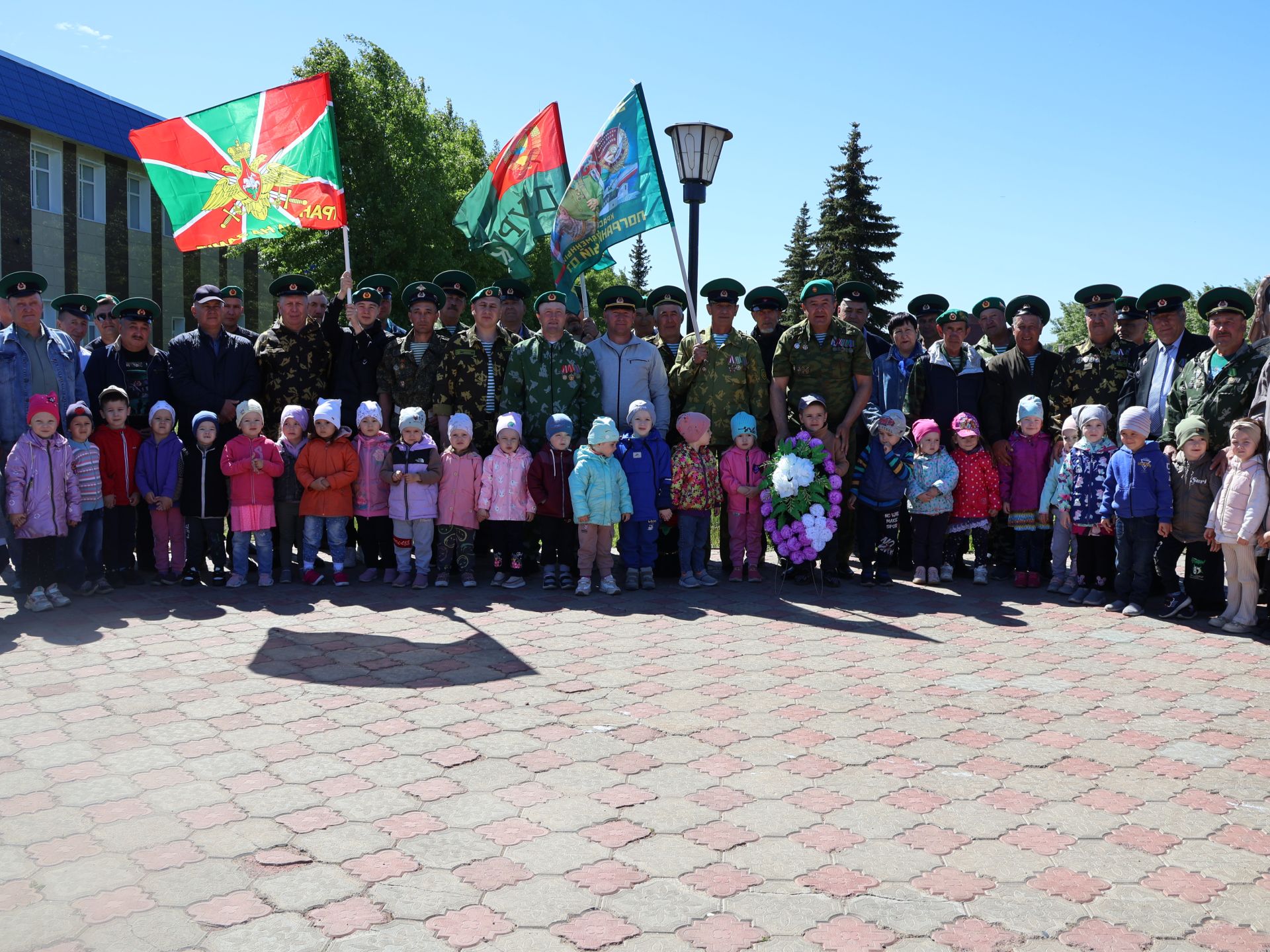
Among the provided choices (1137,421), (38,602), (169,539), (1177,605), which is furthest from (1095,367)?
(38,602)

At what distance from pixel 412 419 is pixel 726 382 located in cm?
262

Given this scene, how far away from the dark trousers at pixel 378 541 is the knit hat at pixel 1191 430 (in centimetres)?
616

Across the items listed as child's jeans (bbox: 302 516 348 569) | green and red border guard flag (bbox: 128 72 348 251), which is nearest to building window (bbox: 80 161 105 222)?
green and red border guard flag (bbox: 128 72 348 251)

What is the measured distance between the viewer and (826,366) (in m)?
8.13

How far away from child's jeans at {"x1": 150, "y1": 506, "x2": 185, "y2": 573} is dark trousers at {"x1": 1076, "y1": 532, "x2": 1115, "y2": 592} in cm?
725

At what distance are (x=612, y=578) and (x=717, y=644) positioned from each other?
186 cm

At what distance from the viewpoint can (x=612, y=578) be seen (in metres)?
7.97

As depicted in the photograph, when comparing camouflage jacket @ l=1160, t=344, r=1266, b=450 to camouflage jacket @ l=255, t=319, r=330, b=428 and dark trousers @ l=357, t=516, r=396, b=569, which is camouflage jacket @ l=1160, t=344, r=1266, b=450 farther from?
camouflage jacket @ l=255, t=319, r=330, b=428

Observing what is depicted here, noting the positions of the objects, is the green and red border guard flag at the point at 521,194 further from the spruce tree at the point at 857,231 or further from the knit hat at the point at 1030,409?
the spruce tree at the point at 857,231

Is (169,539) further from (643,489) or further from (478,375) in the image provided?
(643,489)

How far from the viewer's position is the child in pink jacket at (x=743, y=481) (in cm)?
813

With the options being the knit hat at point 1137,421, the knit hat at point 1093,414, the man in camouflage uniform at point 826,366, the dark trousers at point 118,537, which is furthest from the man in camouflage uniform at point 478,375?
the knit hat at point 1137,421

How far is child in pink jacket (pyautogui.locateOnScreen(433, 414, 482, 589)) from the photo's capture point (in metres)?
7.95

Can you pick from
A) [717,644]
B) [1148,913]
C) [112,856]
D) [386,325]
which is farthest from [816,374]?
[112,856]
